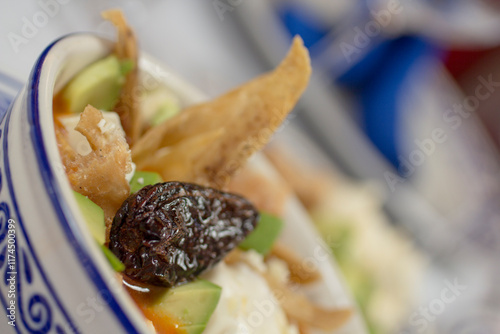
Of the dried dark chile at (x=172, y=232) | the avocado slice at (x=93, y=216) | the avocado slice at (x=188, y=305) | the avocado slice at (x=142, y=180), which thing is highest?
the avocado slice at (x=93, y=216)

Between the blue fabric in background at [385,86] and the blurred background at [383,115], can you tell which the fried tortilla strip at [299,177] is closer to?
the blurred background at [383,115]

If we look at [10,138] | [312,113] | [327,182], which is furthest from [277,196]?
[312,113]

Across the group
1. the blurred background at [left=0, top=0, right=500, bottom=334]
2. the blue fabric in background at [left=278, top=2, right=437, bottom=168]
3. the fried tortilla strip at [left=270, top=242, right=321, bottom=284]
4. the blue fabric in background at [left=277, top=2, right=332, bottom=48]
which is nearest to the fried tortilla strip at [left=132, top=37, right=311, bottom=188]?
the fried tortilla strip at [left=270, top=242, right=321, bottom=284]

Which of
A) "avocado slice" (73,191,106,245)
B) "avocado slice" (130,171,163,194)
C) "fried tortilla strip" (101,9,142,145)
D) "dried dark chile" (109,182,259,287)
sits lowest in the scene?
"dried dark chile" (109,182,259,287)

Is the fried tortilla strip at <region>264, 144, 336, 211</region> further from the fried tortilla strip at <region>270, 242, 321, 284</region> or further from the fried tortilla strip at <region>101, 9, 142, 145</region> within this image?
the fried tortilla strip at <region>101, 9, 142, 145</region>

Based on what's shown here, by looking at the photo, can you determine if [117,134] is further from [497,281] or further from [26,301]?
[497,281]

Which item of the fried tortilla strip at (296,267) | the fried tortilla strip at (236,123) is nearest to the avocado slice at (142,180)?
the fried tortilla strip at (236,123)
